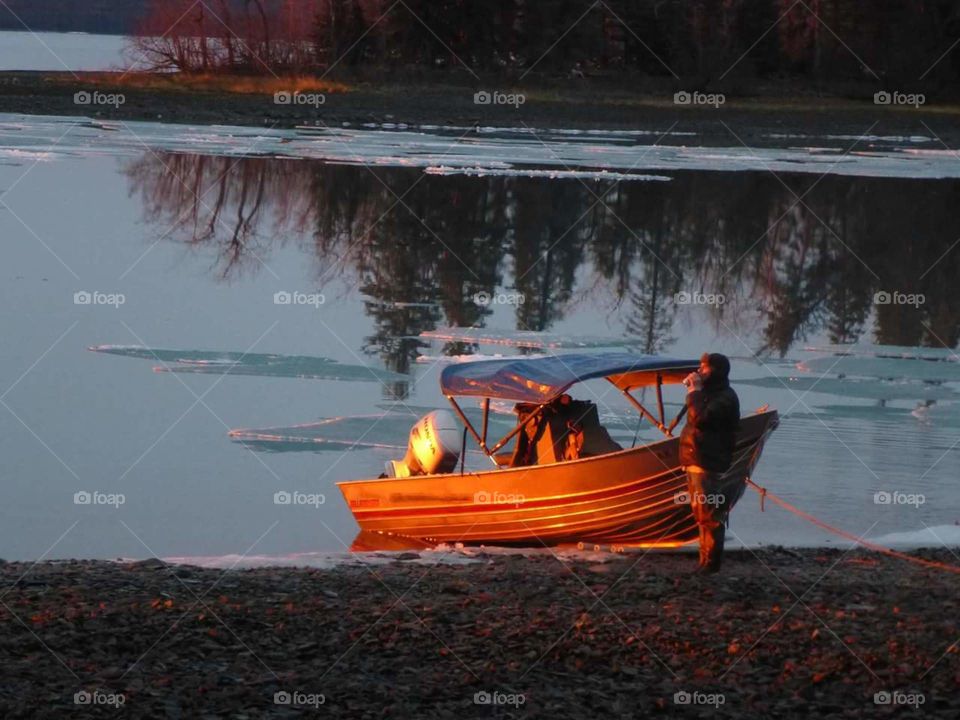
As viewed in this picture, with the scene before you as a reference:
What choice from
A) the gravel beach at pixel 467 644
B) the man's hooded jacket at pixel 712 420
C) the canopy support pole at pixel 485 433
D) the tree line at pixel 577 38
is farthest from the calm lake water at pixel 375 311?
the tree line at pixel 577 38

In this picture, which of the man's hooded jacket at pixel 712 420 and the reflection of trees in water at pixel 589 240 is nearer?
the man's hooded jacket at pixel 712 420

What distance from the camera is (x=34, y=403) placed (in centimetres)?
1495

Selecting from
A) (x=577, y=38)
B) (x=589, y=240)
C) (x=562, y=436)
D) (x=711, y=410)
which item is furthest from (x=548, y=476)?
(x=577, y=38)

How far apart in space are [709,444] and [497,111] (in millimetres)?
46502

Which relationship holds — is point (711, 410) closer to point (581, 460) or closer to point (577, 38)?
point (581, 460)

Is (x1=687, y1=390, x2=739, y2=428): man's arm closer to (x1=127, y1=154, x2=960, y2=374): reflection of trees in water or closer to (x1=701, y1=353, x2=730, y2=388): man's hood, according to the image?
(x1=701, y1=353, x2=730, y2=388): man's hood

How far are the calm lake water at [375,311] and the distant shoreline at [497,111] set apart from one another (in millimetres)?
10371

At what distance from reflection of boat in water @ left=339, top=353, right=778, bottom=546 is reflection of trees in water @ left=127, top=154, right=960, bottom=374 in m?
3.81

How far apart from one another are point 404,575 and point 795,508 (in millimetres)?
3758

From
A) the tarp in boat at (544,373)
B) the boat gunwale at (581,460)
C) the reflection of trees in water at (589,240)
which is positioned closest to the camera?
the boat gunwale at (581,460)

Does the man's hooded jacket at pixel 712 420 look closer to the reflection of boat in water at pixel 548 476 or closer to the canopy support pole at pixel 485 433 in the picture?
the reflection of boat in water at pixel 548 476

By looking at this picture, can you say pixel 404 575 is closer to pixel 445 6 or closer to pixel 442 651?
pixel 442 651

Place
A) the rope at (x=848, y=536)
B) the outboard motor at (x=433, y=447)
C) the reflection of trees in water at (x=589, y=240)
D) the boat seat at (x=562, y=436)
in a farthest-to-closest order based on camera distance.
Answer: the reflection of trees in water at (x=589, y=240), the outboard motor at (x=433, y=447), the boat seat at (x=562, y=436), the rope at (x=848, y=536)

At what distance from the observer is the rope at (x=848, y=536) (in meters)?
10.9
